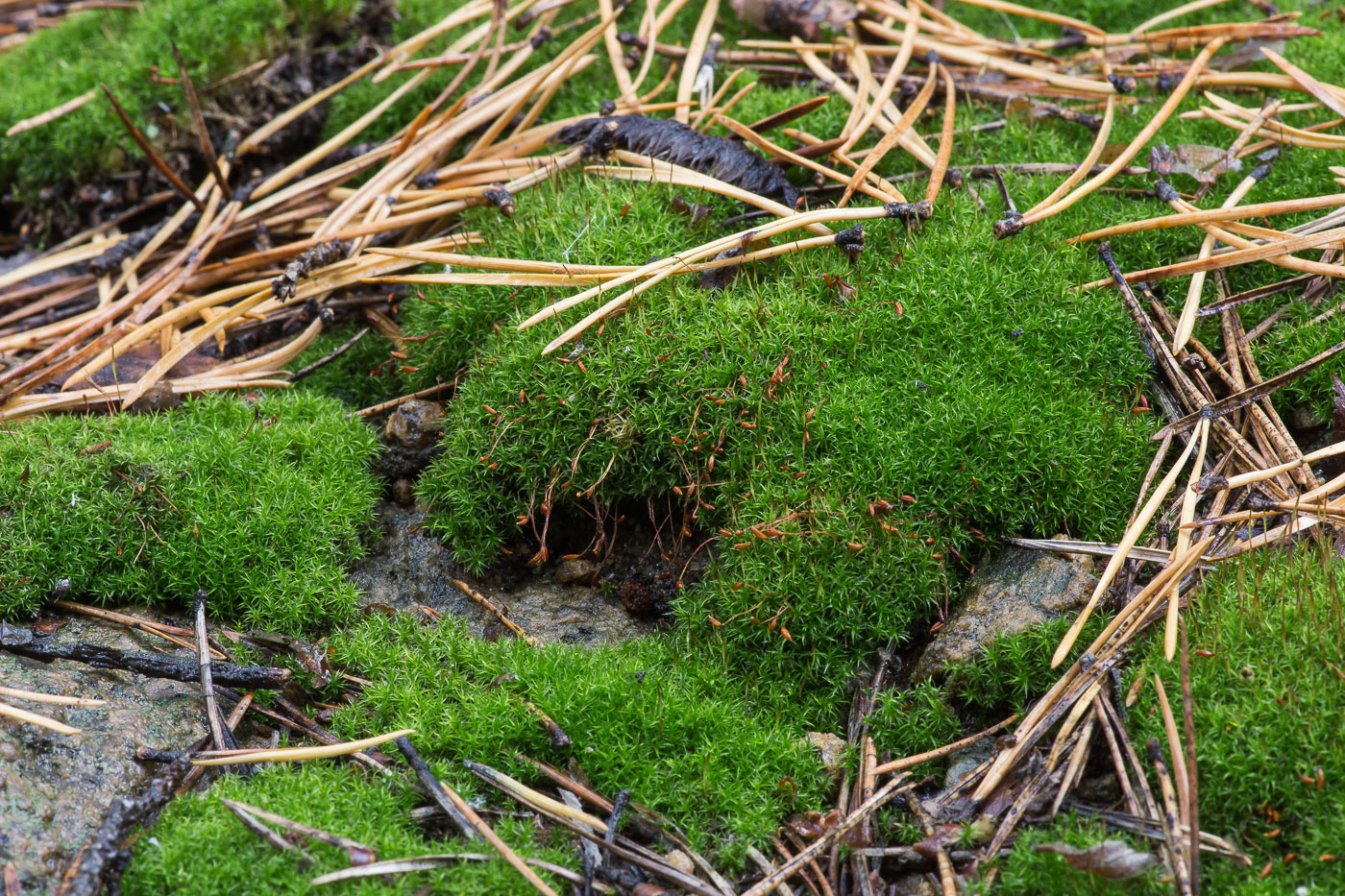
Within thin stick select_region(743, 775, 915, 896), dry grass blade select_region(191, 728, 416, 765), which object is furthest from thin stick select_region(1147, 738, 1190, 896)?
dry grass blade select_region(191, 728, 416, 765)

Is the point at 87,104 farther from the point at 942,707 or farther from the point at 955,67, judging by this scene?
the point at 942,707

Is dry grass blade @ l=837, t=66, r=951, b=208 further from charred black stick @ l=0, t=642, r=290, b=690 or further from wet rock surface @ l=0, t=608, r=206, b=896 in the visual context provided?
wet rock surface @ l=0, t=608, r=206, b=896

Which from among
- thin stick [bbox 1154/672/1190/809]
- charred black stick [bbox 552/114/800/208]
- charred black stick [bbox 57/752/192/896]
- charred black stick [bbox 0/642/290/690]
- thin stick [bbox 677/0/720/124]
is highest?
thin stick [bbox 677/0/720/124]

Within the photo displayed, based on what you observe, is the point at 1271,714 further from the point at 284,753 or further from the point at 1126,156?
the point at 284,753

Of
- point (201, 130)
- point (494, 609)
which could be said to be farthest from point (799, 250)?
point (201, 130)

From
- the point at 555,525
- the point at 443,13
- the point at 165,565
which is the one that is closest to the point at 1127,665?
the point at 555,525
